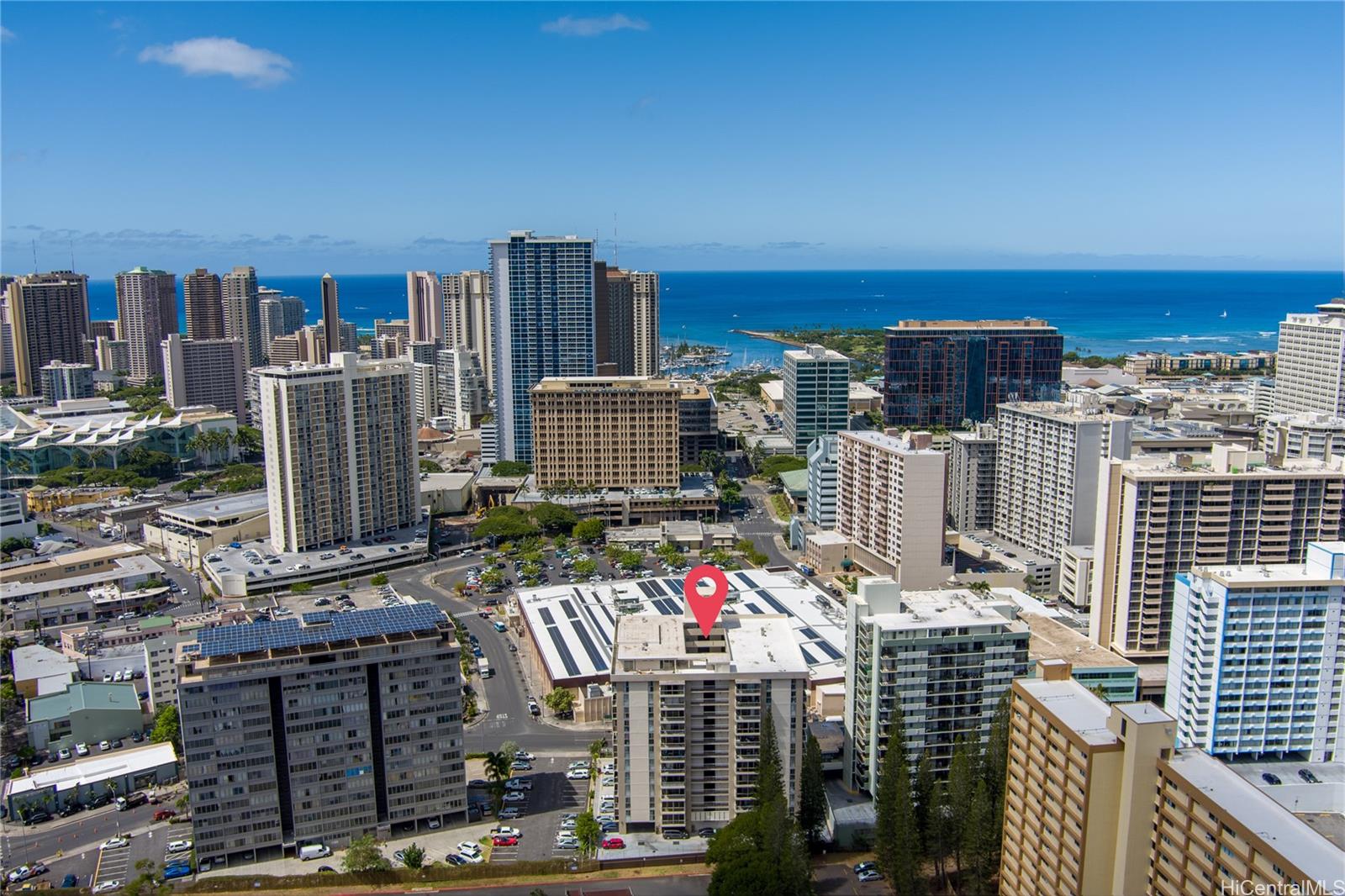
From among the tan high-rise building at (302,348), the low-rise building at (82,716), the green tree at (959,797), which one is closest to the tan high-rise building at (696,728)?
the green tree at (959,797)

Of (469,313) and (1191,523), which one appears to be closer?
(1191,523)

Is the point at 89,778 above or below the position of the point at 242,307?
below

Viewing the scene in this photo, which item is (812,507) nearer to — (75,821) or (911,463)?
(911,463)

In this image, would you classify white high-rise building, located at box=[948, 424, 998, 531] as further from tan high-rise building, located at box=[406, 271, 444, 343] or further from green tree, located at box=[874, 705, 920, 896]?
tan high-rise building, located at box=[406, 271, 444, 343]

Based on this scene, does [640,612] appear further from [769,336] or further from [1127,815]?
[769,336]

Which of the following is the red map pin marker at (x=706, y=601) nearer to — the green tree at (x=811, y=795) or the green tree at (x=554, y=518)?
the green tree at (x=811, y=795)

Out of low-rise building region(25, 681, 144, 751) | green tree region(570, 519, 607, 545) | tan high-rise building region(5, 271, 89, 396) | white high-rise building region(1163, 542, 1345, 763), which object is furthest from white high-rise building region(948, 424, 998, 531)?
tan high-rise building region(5, 271, 89, 396)

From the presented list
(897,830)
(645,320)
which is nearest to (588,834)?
(897,830)
